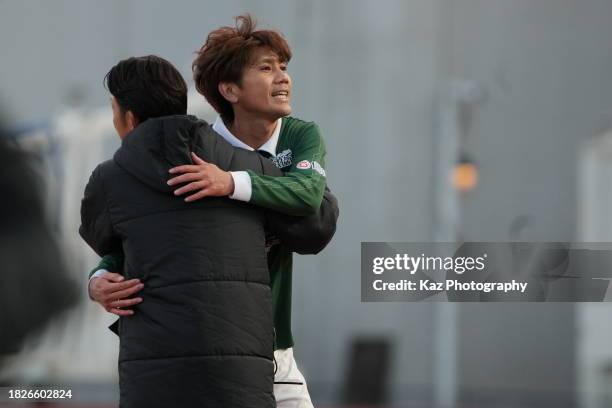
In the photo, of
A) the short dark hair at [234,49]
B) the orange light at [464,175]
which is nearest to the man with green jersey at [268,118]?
the short dark hair at [234,49]

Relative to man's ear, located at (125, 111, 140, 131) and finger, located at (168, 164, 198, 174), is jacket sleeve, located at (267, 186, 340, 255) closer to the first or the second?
finger, located at (168, 164, 198, 174)

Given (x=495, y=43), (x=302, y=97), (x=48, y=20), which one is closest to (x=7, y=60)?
(x=48, y=20)

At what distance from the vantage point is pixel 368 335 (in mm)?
13500

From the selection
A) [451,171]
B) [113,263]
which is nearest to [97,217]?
[113,263]

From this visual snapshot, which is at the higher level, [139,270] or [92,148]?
[92,148]

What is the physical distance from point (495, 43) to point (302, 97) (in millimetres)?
1755

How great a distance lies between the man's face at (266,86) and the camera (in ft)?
7.82

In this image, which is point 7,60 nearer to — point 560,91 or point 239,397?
point 560,91

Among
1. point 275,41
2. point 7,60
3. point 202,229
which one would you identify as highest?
point 7,60

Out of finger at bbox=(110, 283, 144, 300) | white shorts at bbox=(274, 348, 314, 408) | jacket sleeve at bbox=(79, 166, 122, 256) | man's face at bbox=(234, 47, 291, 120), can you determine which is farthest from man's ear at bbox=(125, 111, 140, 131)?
white shorts at bbox=(274, 348, 314, 408)

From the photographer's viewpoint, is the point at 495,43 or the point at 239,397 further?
the point at 495,43

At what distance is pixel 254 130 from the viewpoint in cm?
244

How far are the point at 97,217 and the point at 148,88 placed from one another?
241 mm

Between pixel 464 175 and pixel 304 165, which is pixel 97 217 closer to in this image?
pixel 304 165
